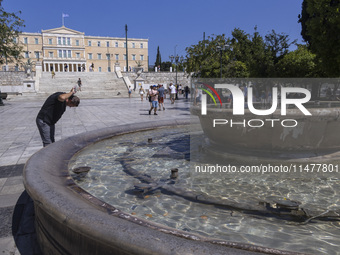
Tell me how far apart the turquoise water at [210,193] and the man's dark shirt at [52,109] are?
2.54 feet

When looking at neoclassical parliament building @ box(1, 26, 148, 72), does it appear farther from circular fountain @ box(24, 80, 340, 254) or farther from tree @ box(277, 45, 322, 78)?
circular fountain @ box(24, 80, 340, 254)

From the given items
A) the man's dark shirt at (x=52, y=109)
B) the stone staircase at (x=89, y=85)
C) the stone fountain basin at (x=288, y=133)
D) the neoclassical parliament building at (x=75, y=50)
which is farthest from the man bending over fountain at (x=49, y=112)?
the neoclassical parliament building at (x=75, y=50)

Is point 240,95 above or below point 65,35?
below

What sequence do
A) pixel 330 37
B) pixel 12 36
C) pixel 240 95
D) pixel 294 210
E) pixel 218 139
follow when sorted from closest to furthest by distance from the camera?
pixel 294 210
pixel 240 95
pixel 218 139
pixel 330 37
pixel 12 36

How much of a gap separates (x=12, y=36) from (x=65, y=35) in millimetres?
68885

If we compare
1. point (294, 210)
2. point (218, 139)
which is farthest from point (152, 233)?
point (218, 139)

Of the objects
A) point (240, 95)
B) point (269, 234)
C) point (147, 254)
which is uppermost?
point (240, 95)

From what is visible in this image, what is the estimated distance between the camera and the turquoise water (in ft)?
8.16

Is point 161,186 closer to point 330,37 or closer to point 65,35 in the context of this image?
point 330,37

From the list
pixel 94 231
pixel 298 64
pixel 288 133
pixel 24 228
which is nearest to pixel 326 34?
pixel 298 64

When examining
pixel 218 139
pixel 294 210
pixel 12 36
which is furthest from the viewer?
pixel 12 36

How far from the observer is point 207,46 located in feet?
88.0

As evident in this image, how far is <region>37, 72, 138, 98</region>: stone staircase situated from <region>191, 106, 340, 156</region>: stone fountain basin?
3001 cm

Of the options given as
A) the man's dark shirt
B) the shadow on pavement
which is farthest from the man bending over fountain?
the shadow on pavement
